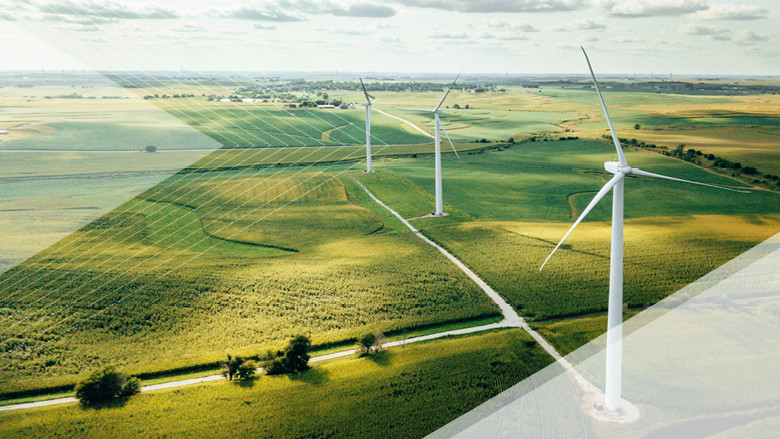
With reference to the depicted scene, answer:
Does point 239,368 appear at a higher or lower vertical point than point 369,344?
lower

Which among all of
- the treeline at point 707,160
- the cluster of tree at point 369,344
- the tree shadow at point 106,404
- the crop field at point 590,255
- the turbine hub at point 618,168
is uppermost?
the turbine hub at point 618,168

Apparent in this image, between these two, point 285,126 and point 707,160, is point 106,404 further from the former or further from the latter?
point 285,126

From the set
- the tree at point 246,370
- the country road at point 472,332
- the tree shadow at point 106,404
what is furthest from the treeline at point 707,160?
the tree shadow at point 106,404

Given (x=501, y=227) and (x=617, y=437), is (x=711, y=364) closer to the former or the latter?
(x=617, y=437)

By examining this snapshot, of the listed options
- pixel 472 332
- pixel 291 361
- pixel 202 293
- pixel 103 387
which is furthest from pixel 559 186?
pixel 103 387

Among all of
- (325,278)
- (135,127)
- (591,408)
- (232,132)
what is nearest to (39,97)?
(135,127)

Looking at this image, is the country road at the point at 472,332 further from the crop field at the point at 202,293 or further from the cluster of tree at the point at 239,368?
the crop field at the point at 202,293
